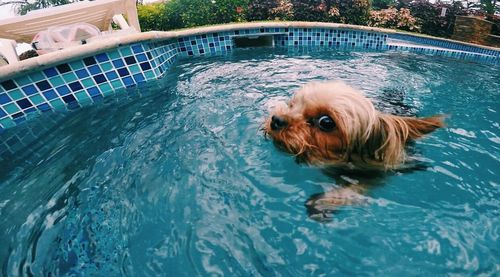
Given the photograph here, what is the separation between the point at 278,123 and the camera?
292 cm

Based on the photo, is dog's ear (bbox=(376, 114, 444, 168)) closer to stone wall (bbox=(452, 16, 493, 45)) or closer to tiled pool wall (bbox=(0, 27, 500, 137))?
tiled pool wall (bbox=(0, 27, 500, 137))

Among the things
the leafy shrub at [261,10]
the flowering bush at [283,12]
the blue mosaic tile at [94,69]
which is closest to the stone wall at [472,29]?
the flowering bush at [283,12]

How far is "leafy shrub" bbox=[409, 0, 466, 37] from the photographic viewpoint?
15398mm

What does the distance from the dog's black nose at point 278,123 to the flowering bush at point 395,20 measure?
1496 cm

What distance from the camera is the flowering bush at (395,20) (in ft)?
48.9

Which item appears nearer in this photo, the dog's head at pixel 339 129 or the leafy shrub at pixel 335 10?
the dog's head at pixel 339 129

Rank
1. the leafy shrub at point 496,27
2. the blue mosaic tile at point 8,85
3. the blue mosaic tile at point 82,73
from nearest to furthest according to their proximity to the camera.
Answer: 1. the blue mosaic tile at point 8,85
2. the blue mosaic tile at point 82,73
3. the leafy shrub at point 496,27

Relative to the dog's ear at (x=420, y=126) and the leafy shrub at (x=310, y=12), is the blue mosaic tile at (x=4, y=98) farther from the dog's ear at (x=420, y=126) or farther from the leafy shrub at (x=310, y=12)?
the leafy shrub at (x=310, y=12)

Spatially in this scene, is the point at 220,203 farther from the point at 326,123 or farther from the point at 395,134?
the point at 395,134


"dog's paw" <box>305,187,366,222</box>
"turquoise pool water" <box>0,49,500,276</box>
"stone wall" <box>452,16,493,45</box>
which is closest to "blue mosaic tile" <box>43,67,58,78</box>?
"turquoise pool water" <box>0,49,500,276</box>

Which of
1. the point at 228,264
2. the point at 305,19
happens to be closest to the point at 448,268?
the point at 228,264

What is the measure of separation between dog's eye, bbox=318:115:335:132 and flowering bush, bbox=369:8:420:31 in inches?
584

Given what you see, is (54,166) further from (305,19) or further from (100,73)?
(305,19)

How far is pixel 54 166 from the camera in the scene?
11.8 feet
